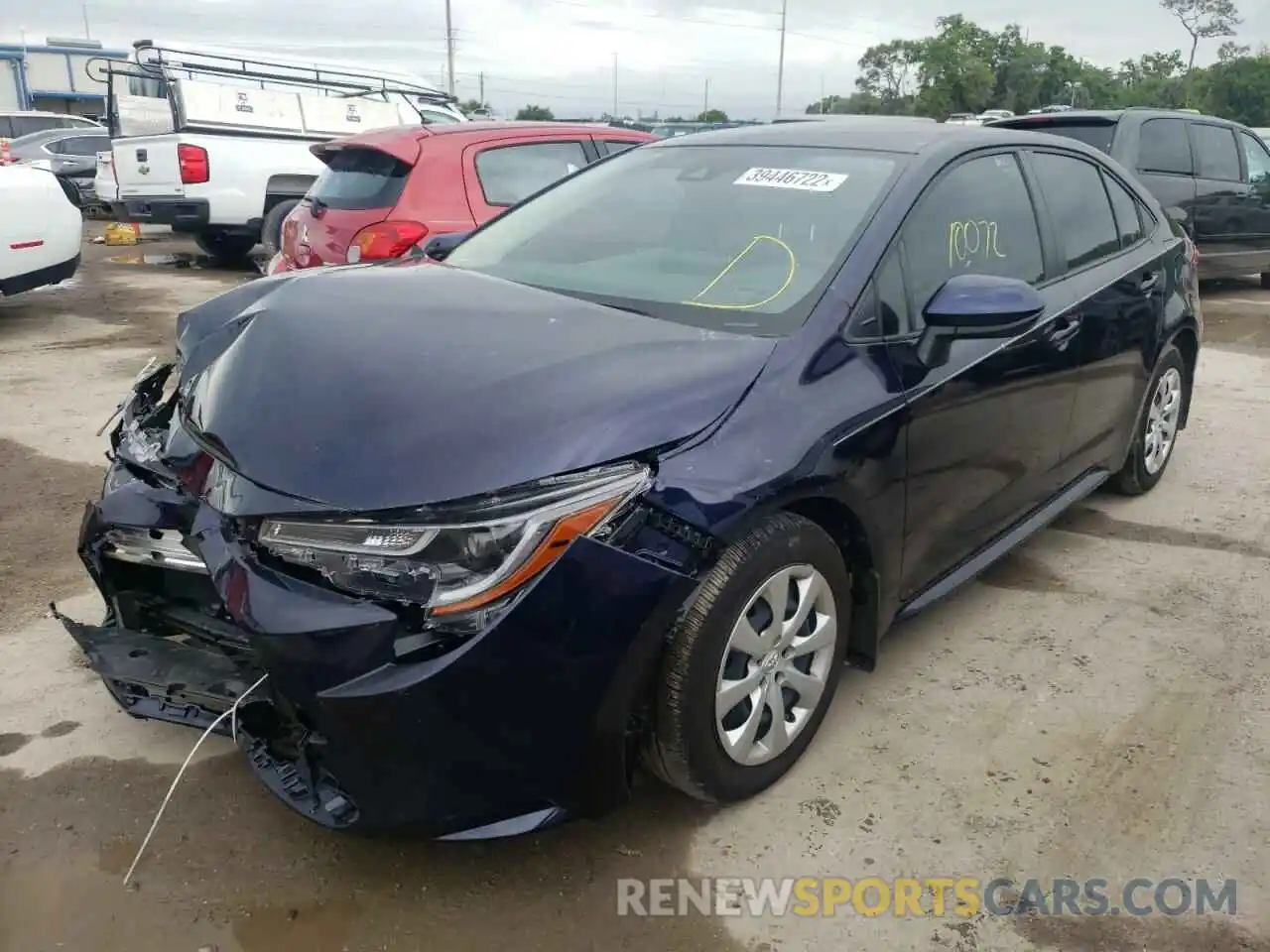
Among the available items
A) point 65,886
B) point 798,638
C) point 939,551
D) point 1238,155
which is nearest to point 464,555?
point 798,638

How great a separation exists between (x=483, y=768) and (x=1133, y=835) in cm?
158

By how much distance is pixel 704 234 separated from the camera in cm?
308

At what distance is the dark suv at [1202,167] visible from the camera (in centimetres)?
865

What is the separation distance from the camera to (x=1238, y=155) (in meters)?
10.1

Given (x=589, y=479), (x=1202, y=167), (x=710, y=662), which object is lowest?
(x=710, y=662)

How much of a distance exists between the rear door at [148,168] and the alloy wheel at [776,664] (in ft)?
32.5

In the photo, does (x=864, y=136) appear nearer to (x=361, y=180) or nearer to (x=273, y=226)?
(x=361, y=180)

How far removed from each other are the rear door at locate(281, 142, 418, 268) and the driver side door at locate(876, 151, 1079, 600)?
391cm

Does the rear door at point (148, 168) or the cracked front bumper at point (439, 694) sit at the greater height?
the rear door at point (148, 168)

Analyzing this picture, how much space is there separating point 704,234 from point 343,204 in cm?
399

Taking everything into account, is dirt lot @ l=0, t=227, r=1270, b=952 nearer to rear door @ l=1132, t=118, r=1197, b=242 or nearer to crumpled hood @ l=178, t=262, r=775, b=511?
crumpled hood @ l=178, t=262, r=775, b=511

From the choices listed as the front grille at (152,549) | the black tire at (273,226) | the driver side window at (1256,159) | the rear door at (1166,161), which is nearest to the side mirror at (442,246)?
the front grille at (152,549)

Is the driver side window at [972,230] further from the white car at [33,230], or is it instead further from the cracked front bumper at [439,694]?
the white car at [33,230]

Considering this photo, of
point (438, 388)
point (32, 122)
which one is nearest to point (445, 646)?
point (438, 388)
